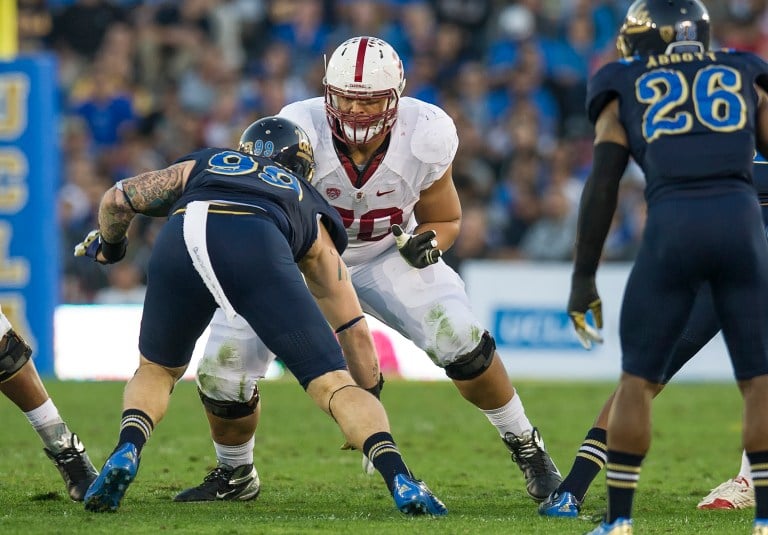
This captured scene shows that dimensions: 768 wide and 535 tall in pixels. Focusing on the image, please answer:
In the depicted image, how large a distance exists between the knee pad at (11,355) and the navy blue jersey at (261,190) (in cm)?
93

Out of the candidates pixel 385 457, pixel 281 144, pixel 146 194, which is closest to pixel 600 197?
pixel 385 457

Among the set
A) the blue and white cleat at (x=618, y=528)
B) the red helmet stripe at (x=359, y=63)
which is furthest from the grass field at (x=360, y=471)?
the red helmet stripe at (x=359, y=63)

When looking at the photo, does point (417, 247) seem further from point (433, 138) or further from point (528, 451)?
point (528, 451)

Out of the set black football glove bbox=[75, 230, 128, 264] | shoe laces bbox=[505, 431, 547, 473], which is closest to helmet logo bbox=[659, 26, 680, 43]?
shoe laces bbox=[505, 431, 547, 473]

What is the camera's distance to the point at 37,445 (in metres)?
7.92

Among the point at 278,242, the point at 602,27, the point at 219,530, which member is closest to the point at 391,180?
the point at 278,242

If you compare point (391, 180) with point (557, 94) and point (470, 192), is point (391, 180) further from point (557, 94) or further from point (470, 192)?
point (557, 94)

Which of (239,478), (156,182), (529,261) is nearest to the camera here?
(156,182)

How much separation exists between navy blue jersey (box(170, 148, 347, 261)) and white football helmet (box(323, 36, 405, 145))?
725mm

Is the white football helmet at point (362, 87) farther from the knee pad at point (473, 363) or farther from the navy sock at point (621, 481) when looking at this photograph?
the navy sock at point (621, 481)

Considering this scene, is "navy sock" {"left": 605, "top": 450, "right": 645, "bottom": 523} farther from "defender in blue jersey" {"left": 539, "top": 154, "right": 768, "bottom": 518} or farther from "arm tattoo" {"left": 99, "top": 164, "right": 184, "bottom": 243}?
"arm tattoo" {"left": 99, "top": 164, "right": 184, "bottom": 243}

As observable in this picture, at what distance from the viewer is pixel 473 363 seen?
19.3 ft

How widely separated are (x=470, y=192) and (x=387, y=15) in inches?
113

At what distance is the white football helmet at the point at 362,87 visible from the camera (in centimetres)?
598
